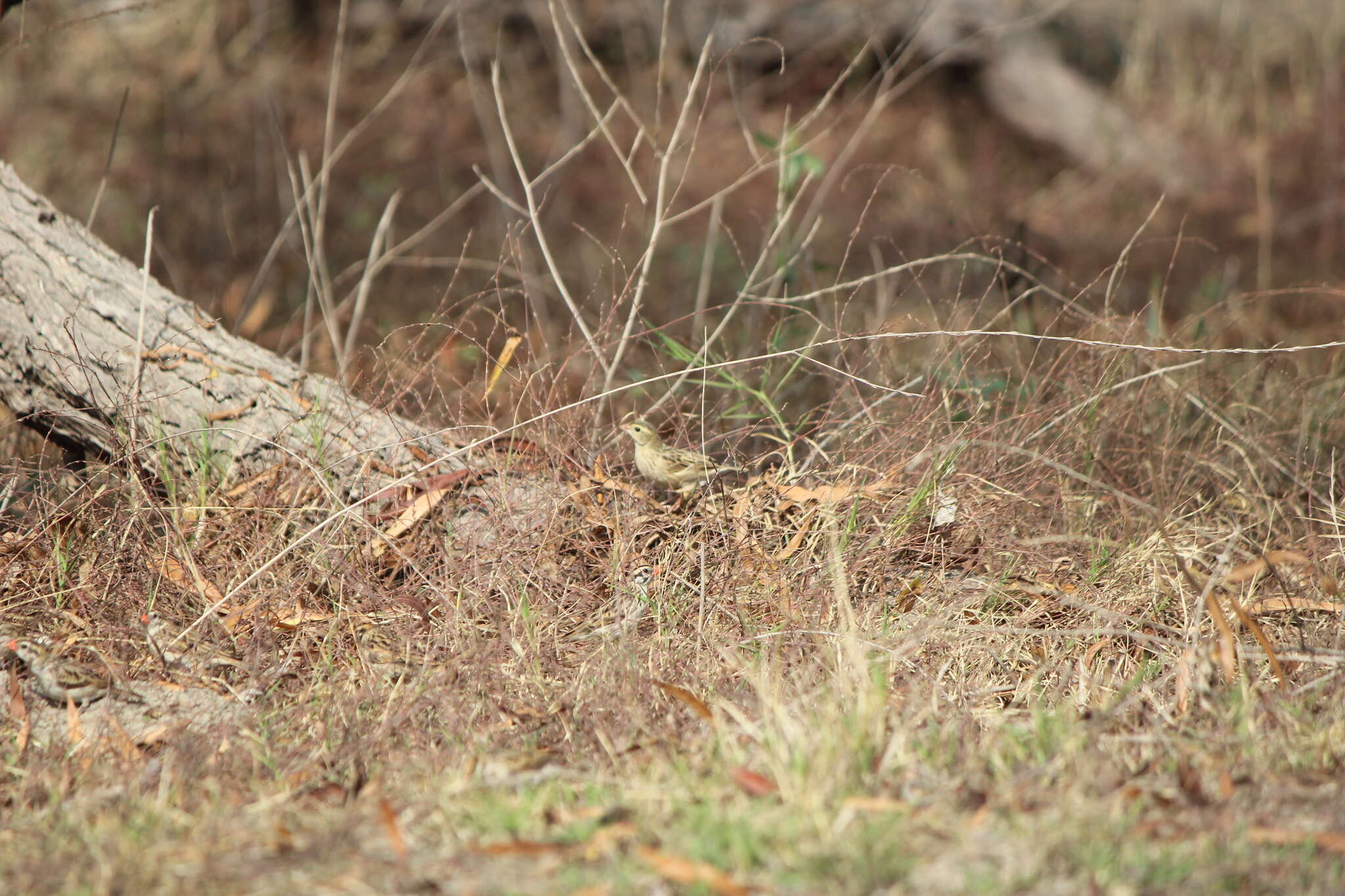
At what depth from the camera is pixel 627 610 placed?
9.38 ft

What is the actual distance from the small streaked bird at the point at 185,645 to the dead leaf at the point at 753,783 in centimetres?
137

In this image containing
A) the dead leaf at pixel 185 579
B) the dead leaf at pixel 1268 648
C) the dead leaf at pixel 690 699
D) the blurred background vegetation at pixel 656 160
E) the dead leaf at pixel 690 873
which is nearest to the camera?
the dead leaf at pixel 690 873

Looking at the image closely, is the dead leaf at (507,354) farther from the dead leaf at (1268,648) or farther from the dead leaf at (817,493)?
the dead leaf at (1268,648)

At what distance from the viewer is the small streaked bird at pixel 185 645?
2.70m

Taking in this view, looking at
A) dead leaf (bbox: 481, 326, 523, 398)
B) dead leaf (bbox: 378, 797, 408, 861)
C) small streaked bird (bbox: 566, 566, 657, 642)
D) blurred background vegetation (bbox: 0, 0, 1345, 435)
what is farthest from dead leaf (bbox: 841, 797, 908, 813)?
blurred background vegetation (bbox: 0, 0, 1345, 435)

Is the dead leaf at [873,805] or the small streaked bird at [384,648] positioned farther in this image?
the small streaked bird at [384,648]

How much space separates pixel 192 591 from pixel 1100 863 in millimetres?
2254

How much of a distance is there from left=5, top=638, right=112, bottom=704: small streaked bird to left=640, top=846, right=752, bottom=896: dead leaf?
1528 mm

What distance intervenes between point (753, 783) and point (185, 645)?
1569 millimetres

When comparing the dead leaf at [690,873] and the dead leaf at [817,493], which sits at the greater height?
the dead leaf at [690,873]

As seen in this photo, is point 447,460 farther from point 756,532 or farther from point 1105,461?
point 1105,461

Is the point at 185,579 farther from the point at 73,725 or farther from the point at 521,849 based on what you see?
the point at 521,849

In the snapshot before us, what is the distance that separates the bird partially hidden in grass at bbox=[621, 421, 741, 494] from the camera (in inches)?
125

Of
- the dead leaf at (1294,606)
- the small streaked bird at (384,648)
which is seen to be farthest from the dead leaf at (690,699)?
the dead leaf at (1294,606)
